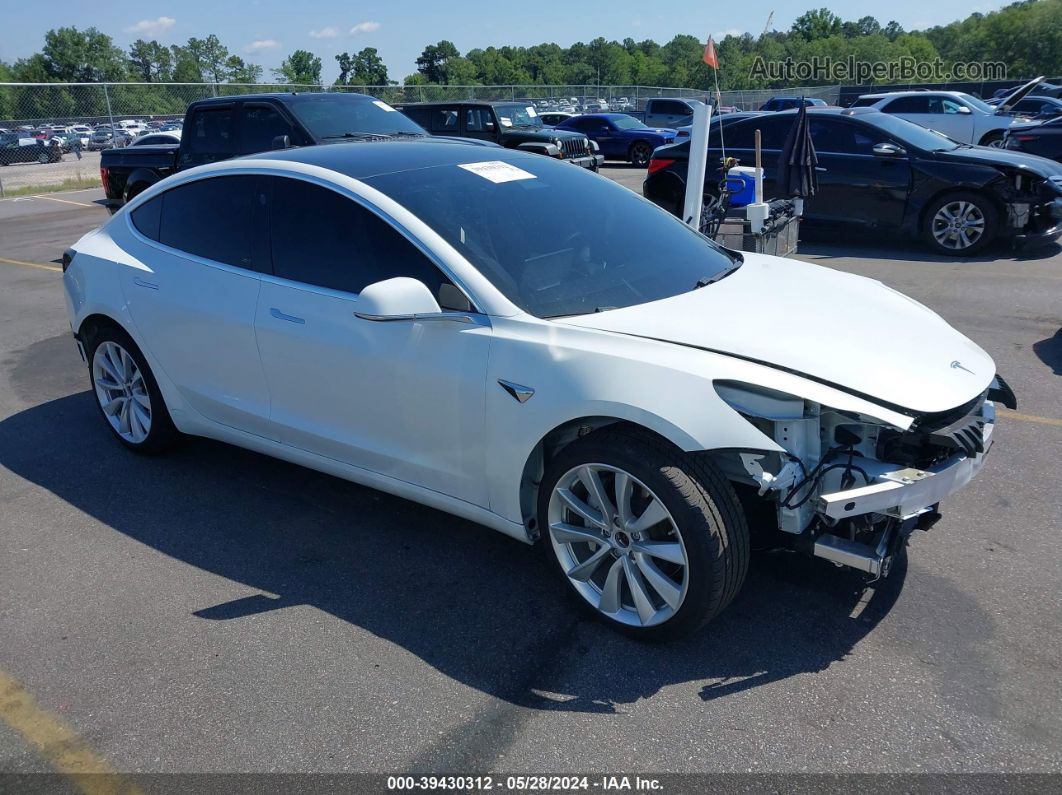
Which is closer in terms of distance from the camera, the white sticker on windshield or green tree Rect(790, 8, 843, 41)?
the white sticker on windshield

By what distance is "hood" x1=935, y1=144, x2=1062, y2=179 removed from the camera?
9586mm

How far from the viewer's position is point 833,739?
2641 mm

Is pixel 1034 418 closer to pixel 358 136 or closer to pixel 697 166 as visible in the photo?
pixel 697 166

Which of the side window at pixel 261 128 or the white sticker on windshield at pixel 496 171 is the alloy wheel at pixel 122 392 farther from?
the side window at pixel 261 128

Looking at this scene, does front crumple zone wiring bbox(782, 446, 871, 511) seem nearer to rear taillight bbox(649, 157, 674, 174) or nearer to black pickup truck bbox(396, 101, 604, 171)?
rear taillight bbox(649, 157, 674, 174)

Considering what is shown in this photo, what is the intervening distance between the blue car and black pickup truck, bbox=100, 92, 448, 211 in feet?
48.6

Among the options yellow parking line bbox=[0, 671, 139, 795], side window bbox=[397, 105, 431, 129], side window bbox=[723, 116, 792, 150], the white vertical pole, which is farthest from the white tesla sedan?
side window bbox=[397, 105, 431, 129]

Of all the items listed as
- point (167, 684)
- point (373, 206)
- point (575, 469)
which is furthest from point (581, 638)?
point (373, 206)

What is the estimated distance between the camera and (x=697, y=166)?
6.61 m

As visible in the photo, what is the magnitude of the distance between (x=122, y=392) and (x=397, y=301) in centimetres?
256

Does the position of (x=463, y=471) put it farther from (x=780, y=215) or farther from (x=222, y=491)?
(x=780, y=215)

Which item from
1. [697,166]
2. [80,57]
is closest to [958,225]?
[697,166]

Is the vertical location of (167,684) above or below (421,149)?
below

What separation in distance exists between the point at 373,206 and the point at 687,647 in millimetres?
2162
